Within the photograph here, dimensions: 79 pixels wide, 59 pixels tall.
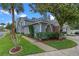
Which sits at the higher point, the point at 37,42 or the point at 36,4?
the point at 36,4

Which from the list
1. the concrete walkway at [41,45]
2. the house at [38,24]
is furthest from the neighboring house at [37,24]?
the concrete walkway at [41,45]

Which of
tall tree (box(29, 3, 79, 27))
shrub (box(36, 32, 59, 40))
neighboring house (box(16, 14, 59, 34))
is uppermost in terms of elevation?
tall tree (box(29, 3, 79, 27))

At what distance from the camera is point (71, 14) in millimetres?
8383

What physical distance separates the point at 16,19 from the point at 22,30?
0.17m

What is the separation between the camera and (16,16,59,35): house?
27.5 feet

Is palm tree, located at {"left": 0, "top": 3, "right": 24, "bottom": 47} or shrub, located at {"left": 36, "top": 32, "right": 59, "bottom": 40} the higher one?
palm tree, located at {"left": 0, "top": 3, "right": 24, "bottom": 47}

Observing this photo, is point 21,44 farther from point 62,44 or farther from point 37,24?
point 62,44

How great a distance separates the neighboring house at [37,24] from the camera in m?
8.38

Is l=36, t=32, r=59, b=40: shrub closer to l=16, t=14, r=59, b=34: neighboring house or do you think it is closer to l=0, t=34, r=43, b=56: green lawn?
l=16, t=14, r=59, b=34: neighboring house

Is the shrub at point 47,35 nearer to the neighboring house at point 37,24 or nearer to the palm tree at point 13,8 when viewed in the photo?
the neighboring house at point 37,24

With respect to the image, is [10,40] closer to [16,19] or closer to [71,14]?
[16,19]

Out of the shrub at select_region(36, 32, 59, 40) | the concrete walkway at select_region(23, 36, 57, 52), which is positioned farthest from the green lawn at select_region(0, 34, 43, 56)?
the shrub at select_region(36, 32, 59, 40)

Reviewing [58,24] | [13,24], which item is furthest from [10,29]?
[58,24]

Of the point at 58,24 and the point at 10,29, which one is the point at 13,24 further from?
the point at 58,24
